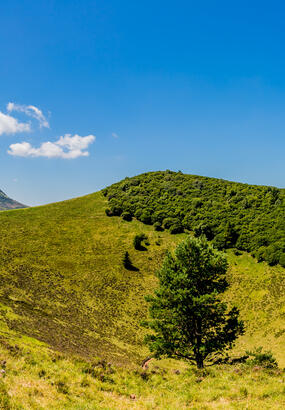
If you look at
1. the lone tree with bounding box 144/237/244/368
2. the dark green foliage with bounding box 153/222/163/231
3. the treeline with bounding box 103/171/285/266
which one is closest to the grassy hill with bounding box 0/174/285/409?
the dark green foliage with bounding box 153/222/163/231

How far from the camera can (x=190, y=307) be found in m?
17.9

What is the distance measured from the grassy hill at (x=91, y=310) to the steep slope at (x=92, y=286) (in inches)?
7.6

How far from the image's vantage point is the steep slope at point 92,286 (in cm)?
2989

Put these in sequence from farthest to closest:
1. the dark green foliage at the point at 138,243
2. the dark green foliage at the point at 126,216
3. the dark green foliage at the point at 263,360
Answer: the dark green foliage at the point at 126,216
the dark green foliage at the point at 138,243
the dark green foliage at the point at 263,360

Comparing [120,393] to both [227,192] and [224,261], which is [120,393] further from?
[227,192]

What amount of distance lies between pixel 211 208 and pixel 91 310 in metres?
50.1

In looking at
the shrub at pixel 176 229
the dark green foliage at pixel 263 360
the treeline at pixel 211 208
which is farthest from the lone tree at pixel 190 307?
the shrub at pixel 176 229

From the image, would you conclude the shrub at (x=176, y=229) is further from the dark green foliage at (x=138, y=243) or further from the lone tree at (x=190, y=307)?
the lone tree at (x=190, y=307)

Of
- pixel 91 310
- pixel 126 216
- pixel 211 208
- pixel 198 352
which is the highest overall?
pixel 211 208

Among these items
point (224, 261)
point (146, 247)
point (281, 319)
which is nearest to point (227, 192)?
point (146, 247)

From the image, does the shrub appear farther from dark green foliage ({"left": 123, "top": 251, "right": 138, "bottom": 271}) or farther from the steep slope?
dark green foliage ({"left": 123, "top": 251, "right": 138, "bottom": 271})

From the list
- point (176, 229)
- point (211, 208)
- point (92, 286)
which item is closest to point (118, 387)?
point (92, 286)

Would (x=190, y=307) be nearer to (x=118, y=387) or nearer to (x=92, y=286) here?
(x=118, y=387)

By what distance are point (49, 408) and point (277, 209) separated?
70.3 m
